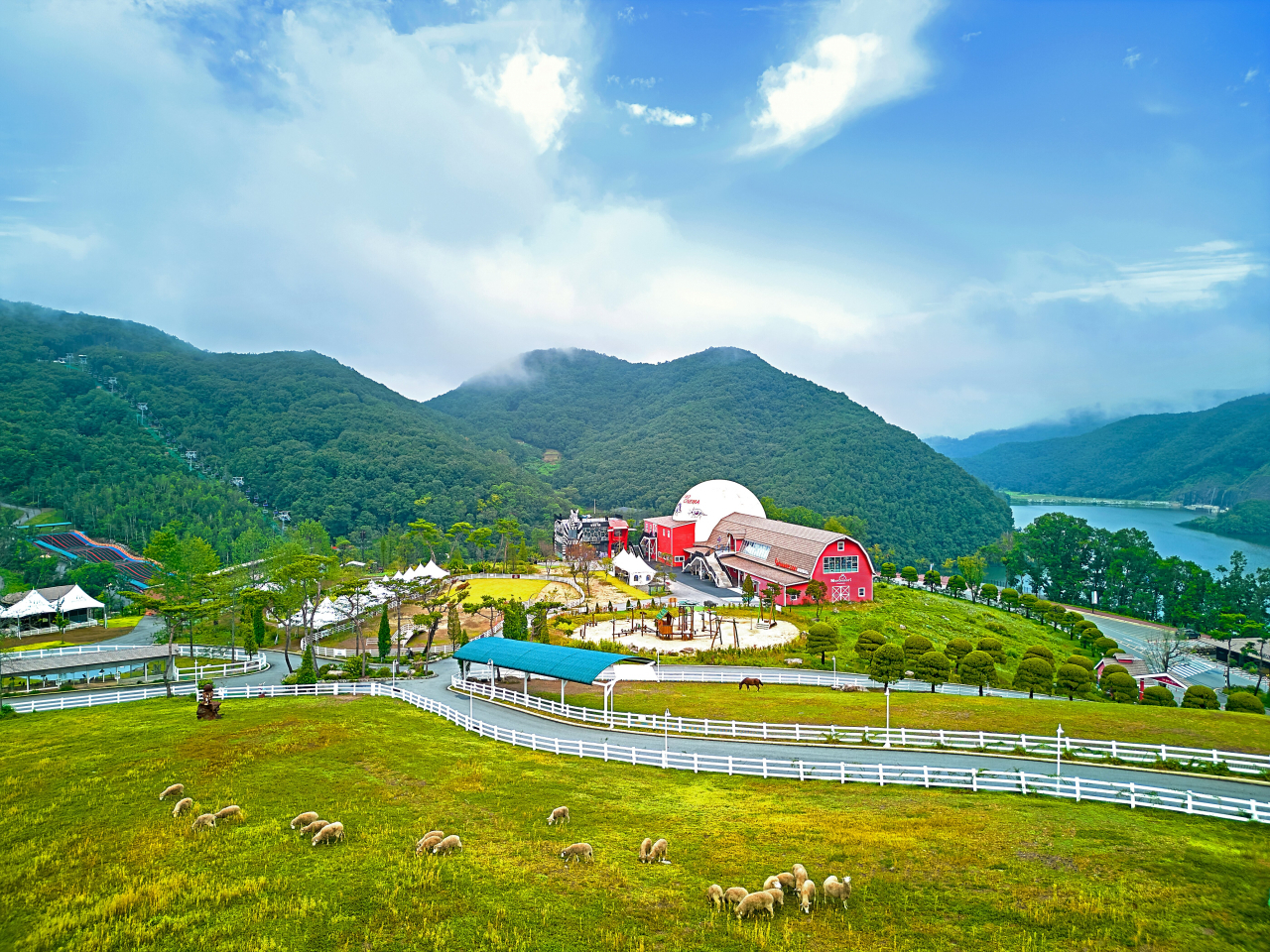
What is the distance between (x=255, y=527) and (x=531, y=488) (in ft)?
148

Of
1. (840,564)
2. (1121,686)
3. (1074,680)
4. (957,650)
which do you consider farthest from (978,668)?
(840,564)

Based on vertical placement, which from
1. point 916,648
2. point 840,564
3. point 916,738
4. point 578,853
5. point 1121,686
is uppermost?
point 840,564

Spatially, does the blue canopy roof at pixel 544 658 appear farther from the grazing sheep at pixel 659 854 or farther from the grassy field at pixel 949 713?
the grazing sheep at pixel 659 854

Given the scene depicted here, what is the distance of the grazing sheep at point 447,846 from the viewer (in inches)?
448

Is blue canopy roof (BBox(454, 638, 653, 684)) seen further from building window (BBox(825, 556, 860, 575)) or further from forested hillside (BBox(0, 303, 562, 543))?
forested hillside (BBox(0, 303, 562, 543))

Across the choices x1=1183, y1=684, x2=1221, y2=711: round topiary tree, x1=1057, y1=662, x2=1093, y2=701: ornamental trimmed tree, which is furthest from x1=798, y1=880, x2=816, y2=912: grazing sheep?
x1=1183, y1=684, x2=1221, y2=711: round topiary tree

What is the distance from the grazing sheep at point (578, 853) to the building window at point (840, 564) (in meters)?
42.7

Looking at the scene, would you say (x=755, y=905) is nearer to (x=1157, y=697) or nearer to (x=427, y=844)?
(x=427, y=844)

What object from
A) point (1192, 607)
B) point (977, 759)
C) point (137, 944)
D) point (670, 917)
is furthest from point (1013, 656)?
point (137, 944)

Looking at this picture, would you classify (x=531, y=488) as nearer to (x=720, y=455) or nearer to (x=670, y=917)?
(x=720, y=455)

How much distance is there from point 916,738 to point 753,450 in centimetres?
11230

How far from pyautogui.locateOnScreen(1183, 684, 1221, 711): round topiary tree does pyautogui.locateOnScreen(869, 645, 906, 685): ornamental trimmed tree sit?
36.4 ft

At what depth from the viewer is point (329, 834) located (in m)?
11.8

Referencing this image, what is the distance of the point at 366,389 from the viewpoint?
420 ft
